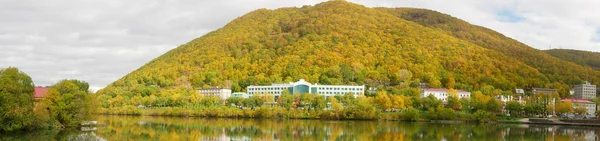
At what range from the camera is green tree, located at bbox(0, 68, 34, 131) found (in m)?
45.8

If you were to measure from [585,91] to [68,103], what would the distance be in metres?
119

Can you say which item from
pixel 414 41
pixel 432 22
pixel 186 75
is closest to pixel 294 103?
pixel 186 75

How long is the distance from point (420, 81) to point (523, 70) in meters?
27.5

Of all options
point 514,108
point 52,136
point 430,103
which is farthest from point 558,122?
point 52,136

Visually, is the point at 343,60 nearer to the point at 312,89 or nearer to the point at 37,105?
the point at 312,89

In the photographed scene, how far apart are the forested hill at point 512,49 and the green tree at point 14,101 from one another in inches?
4767

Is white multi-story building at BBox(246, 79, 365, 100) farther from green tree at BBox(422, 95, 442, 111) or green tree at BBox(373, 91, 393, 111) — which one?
green tree at BBox(422, 95, 442, 111)

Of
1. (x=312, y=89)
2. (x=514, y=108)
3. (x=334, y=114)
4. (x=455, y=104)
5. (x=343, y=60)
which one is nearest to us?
(x=334, y=114)

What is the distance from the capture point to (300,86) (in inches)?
4791

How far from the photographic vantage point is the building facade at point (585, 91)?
442 feet

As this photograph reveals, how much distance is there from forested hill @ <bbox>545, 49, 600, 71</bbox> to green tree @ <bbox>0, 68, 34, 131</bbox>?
162034 mm

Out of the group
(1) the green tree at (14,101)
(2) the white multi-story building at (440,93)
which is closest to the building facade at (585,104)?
(2) the white multi-story building at (440,93)

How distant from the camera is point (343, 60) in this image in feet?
472

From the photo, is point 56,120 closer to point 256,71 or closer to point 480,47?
point 256,71
